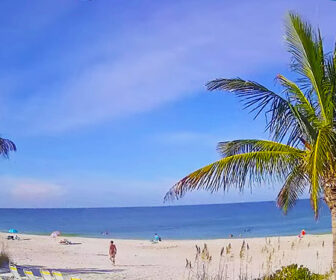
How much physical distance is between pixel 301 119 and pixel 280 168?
0.93 metres

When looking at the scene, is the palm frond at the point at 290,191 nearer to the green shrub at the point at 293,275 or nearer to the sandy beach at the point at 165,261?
the sandy beach at the point at 165,261

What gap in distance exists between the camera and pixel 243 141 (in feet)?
22.8

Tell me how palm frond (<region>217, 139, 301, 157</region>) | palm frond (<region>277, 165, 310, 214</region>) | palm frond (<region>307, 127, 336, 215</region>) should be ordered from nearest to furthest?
palm frond (<region>307, 127, 336, 215</region>) → palm frond (<region>217, 139, 301, 157</region>) → palm frond (<region>277, 165, 310, 214</region>)

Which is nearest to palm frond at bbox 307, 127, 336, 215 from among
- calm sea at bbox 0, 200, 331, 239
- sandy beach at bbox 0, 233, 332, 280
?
sandy beach at bbox 0, 233, 332, 280

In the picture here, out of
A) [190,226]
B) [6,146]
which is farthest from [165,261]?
[190,226]

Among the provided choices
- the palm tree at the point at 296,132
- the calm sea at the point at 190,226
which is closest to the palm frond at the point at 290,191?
the palm tree at the point at 296,132

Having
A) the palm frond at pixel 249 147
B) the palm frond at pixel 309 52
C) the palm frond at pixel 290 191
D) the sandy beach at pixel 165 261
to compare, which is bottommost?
the sandy beach at pixel 165 261

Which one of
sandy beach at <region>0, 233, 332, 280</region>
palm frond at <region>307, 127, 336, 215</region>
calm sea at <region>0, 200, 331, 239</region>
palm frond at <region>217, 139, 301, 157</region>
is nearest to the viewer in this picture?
palm frond at <region>307, 127, 336, 215</region>

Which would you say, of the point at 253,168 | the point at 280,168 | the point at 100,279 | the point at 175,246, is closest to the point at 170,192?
the point at 253,168

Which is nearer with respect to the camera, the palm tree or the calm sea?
the palm tree

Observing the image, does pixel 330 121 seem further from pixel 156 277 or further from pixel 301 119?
pixel 156 277

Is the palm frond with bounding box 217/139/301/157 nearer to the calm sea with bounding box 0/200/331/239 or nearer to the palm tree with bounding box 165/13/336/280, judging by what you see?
the palm tree with bounding box 165/13/336/280

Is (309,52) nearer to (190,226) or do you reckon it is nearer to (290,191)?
(290,191)

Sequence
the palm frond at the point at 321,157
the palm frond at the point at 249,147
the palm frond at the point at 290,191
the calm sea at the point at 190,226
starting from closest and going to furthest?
the palm frond at the point at 321,157
the palm frond at the point at 249,147
the palm frond at the point at 290,191
the calm sea at the point at 190,226
